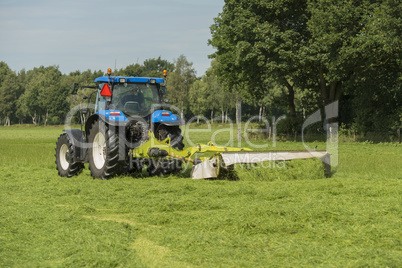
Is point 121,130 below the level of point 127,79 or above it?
below

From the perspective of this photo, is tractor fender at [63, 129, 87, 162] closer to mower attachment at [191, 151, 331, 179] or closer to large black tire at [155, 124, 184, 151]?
large black tire at [155, 124, 184, 151]

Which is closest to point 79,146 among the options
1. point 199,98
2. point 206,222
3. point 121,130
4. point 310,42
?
point 121,130

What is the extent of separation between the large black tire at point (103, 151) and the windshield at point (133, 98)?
70 centimetres

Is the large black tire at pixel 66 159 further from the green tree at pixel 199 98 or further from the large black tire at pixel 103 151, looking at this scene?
the green tree at pixel 199 98

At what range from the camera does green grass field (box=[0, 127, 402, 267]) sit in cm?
464

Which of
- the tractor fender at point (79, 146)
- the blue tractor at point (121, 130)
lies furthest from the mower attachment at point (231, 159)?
the tractor fender at point (79, 146)

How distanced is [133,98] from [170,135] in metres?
1.28

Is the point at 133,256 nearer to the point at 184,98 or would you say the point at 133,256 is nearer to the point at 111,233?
the point at 111,233

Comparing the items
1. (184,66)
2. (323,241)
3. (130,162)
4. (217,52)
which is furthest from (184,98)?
(323,241)

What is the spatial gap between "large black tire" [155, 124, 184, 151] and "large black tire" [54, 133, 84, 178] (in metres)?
2.18

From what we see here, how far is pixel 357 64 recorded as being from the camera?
2302cm

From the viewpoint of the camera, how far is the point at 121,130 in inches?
400

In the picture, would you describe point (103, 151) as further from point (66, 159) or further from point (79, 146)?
point (66, 159)

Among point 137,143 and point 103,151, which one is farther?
point 103,151
